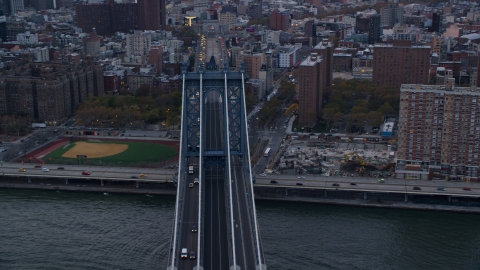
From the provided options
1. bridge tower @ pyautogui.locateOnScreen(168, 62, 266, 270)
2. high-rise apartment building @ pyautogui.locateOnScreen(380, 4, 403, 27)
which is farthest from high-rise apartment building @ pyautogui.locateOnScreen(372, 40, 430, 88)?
high-rise apartment building @ pyautogui.locateOnScreen(380, 4, 403, 27)

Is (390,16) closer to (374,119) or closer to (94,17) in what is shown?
(94,17)

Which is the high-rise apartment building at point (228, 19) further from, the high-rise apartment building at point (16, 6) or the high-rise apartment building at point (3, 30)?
the high-rise apartment building at point (16, 6)

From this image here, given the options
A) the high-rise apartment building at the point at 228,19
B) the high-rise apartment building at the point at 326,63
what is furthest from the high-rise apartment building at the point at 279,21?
the high-rise apartment building at the point at 326,63

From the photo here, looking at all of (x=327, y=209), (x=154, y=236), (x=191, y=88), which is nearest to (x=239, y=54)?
(x=191, y=88)

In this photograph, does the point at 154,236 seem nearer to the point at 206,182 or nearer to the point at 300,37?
the point at 206,182

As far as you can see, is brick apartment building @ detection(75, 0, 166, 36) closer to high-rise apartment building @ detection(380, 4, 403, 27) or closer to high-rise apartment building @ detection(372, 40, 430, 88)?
high-rise apartment building @ detection(380, 4, 403, 27)

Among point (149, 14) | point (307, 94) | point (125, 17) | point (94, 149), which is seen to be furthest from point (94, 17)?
point (94, 149)
